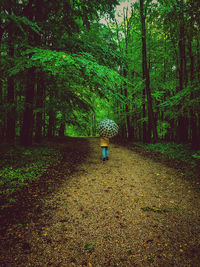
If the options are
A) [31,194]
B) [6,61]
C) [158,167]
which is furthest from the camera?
[158,167]

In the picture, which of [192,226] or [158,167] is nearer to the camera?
[192,226]

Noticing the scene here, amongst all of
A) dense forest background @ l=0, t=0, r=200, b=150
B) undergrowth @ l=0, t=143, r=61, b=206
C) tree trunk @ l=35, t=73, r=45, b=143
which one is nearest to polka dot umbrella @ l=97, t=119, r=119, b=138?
dense forest background @ l=0, t=0, r=200, b=150

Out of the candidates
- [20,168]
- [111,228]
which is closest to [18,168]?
[20,168]

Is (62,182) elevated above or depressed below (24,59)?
below

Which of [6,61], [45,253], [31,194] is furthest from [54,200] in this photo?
[6,61]

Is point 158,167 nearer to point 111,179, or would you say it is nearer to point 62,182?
point 111,179

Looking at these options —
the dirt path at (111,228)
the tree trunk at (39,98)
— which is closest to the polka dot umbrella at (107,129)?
the dirt path at (111,228)

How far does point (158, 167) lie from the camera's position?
674 centimetres

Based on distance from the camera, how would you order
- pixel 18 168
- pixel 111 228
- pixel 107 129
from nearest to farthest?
1. pixel 111 228
2. pixel 18 168
3. pixel 107 129

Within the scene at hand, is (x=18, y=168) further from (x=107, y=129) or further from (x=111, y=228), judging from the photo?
(x=111, y=228)

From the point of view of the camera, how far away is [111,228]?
111 inches

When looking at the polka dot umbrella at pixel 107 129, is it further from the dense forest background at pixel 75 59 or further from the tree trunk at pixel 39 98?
the tree trunk at pixel 39 98

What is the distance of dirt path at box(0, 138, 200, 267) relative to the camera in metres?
2.19

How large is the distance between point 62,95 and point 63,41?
2.63 metres
